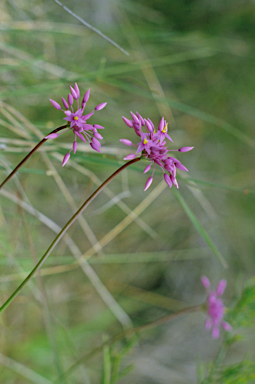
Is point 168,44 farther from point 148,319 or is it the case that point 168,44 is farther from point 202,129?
point 148,319

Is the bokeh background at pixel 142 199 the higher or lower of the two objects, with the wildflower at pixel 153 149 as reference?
higher

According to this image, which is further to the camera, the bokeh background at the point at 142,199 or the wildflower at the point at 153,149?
the bokeh background at the point at 142,199

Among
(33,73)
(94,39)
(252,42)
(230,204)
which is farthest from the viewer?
(230,204)

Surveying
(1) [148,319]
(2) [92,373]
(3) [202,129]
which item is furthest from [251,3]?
(2) [92,373]

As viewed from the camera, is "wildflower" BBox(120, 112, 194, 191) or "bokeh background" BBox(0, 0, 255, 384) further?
"bokeh background" BBox(0, 0, 255, 384)

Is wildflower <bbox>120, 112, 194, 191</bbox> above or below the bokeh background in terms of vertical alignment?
below

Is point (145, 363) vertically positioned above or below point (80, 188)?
below

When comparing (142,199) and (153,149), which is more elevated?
(142,199)

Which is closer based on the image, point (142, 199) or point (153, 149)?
point (153, 149)
